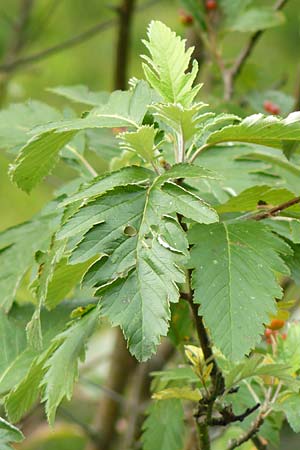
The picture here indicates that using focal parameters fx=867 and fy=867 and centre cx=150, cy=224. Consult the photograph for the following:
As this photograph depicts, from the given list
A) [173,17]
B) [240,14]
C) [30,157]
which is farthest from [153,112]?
[173,17]

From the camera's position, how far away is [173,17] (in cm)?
403

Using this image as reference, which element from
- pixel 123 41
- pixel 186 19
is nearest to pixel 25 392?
pixel 186 19

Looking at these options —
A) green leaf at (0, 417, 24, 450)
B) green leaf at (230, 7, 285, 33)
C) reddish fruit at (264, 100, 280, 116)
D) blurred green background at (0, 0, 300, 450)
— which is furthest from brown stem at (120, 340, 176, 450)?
green leaf at (0, 417, 24, 450)

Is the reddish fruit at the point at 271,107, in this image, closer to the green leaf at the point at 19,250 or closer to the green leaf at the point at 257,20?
the green leaf at the point at 257,20

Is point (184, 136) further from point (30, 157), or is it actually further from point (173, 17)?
point (173, 17)

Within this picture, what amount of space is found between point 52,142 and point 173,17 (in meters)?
3.04

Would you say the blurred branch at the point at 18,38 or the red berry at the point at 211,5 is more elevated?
the blurred branch at the point at 18,38

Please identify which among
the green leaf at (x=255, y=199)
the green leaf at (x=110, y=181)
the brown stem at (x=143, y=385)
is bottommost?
the brown stem at (x=143, y=385)

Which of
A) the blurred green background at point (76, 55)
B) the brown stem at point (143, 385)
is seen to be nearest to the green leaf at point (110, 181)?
the brown stem at point (143, 385)

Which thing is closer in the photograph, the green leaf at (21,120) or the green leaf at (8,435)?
the green leaf at (8,435)

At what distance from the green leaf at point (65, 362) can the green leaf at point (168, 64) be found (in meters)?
0.29

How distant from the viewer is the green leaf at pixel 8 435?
1124 mm

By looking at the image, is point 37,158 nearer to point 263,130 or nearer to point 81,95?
point 263,130

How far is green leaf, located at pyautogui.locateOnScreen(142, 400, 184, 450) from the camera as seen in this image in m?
1.42
